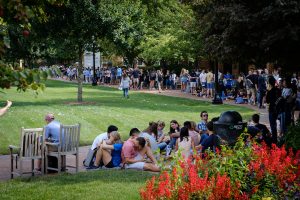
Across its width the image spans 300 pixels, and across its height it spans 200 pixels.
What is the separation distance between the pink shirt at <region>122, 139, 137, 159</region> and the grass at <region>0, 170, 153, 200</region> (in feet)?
2.18

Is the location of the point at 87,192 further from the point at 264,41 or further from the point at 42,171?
the point at 264,41

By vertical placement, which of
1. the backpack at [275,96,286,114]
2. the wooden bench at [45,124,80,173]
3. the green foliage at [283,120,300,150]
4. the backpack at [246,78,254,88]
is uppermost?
the backpack at [246,78,254,88]

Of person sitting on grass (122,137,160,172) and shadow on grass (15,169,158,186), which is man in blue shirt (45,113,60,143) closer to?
shadow on grass (15,169,158,186)

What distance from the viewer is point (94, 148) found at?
1293cm

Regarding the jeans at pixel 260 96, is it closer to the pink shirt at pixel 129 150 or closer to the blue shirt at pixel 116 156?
the blue shirt at pixel 116 156

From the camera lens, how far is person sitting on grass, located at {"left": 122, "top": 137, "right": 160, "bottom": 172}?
1224 cm

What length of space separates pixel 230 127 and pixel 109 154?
2946 millimetres

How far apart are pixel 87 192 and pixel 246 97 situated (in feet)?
75.4

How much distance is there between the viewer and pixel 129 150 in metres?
12.4

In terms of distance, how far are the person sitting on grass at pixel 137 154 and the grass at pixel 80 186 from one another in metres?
0.44

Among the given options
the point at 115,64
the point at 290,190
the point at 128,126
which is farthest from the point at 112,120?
the point at 115,64

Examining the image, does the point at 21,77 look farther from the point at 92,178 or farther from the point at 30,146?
the point at 30,146

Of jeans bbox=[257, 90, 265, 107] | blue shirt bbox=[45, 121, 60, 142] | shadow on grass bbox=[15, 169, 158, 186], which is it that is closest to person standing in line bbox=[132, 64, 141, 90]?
jeans bbox=[257, 90, 265, 107]

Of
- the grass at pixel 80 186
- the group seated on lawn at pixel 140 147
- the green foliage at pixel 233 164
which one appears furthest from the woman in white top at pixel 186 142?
the green foliage at pixel 233 164
